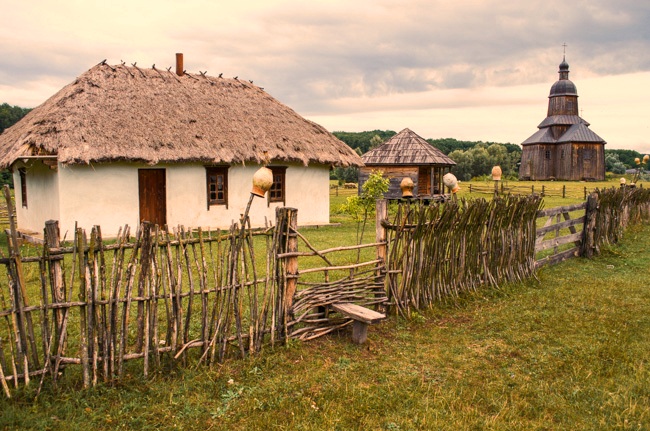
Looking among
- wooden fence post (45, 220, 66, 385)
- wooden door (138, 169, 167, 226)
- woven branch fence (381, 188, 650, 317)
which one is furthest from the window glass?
wooden fence post (45, 220, 66, 385)

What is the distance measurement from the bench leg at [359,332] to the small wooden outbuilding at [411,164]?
18654 millimetres

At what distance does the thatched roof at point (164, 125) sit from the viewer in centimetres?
1173

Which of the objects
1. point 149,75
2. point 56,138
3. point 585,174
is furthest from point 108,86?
point 585,174

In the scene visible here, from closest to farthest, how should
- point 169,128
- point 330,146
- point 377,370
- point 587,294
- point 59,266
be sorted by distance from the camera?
1. point 59,266
2. point 377,370
3. point 587,294
4. point 169,128
5. point 330,146

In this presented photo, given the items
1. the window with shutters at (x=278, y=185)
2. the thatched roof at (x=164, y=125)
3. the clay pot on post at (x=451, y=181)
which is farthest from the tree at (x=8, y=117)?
the clay pot on post at (x=451, y=181)

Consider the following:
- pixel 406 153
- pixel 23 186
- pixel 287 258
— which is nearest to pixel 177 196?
pixel 23 186

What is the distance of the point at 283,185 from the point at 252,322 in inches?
414

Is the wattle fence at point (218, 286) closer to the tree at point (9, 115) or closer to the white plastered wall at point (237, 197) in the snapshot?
the white plastered wall at point (237, 197)

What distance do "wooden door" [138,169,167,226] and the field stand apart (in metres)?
8.97

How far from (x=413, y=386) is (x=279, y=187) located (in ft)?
37.0

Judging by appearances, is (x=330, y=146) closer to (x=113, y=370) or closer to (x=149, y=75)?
(x=149, y=75)

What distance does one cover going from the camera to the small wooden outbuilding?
23.6 metres

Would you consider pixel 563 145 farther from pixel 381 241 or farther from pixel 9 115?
pixel 9 115

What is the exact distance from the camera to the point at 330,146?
15.8 meters
